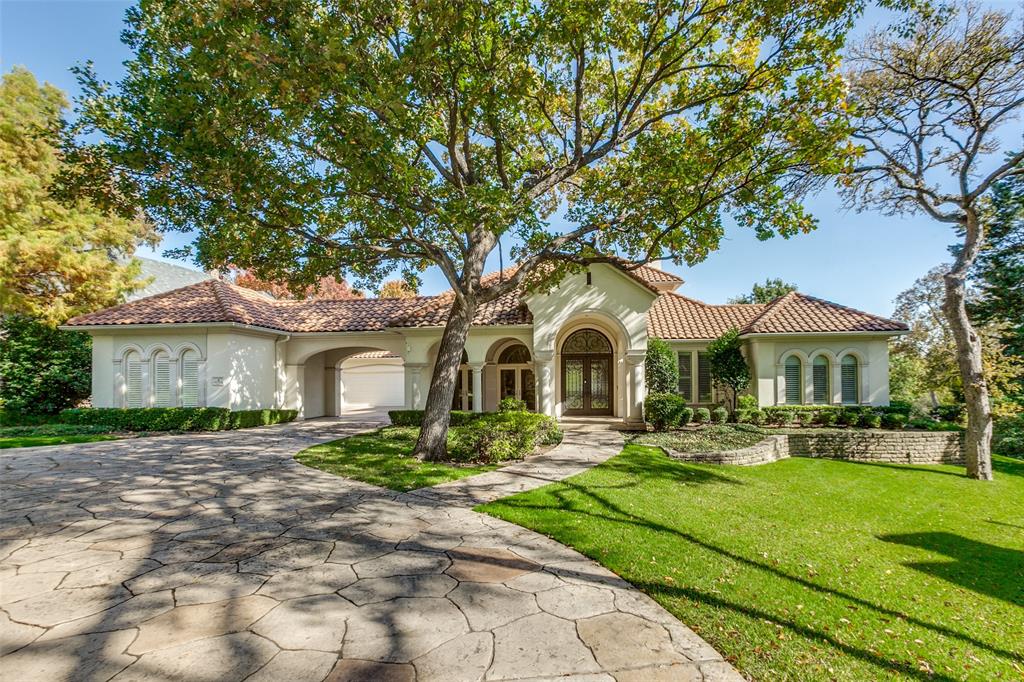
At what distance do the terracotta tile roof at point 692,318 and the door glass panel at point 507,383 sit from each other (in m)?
6.64

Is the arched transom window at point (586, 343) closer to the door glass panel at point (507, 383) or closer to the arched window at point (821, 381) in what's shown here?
the door glass panel at point (507, 383)

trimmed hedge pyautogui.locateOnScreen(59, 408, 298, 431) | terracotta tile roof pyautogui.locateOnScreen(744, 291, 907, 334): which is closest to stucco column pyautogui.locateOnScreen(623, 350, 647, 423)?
terracotta tile roof pyautogui.locateOnScreen(744, 291, 907, 334)

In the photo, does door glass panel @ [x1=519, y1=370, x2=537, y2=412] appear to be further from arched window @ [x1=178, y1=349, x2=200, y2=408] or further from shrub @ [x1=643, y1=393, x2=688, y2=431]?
arched window @ [x1=178, y1=349, x2=200, y2=408]

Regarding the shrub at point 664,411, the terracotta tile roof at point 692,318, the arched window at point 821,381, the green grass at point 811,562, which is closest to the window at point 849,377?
the arched window at point 821,381

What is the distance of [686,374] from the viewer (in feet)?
63.2

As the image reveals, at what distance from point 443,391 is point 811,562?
784cm

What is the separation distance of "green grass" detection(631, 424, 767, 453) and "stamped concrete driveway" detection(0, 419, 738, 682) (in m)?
7.31

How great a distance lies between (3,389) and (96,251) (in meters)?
6.67

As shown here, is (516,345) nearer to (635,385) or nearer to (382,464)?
(635,385)

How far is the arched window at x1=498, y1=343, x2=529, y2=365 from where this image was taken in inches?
824

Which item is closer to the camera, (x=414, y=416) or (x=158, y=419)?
(x=158, y=419)

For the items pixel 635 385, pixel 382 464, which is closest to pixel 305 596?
pixel 382 464

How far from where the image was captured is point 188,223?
9742 mm

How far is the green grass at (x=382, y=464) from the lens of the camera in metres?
8.78
